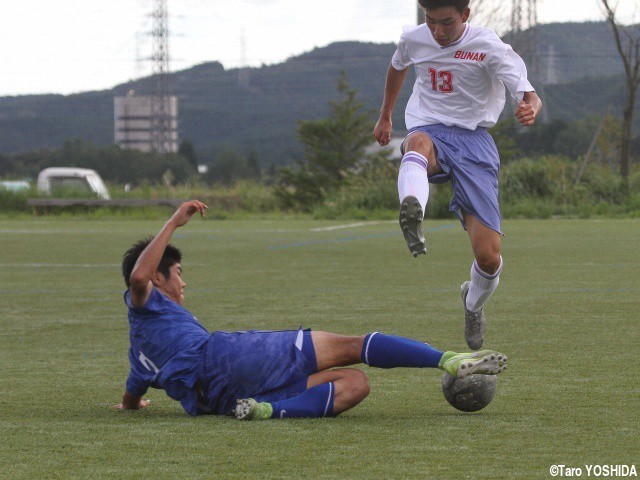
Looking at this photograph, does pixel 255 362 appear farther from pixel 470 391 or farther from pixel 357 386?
pixel 470 391

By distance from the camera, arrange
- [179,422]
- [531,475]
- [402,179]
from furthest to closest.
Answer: [402,179] → [179,422] → [531,475]

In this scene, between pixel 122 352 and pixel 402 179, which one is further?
pixel 122 352

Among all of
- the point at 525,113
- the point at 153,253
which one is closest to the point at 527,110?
the point at 525,113

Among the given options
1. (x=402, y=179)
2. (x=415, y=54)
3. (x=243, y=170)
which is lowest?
(x=243, y=170)

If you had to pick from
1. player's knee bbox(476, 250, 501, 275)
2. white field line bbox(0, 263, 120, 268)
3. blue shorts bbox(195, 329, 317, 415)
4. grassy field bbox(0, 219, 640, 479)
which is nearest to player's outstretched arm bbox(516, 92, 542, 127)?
player's knee bbox(476, 250, 501, 275)

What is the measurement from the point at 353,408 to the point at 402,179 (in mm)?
1384

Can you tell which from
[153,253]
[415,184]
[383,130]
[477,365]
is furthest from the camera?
[383,130]

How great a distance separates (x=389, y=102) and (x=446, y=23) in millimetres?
855

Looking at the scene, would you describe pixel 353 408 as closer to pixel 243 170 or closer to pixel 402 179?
pixel 402 179

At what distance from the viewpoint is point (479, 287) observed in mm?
7309

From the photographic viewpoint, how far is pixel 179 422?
17.0 ft

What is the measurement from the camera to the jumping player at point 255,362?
208 inches

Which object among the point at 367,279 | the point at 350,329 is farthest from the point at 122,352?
the point at 367,279

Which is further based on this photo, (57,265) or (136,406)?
(57,265)
